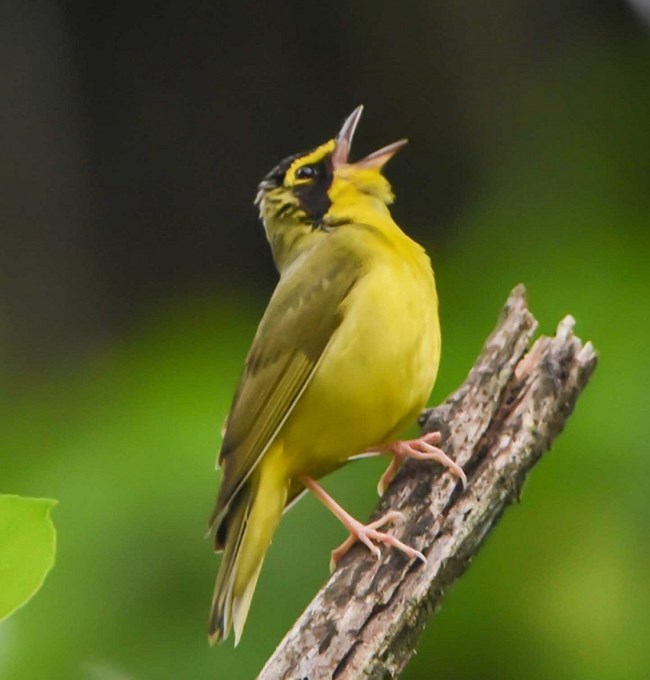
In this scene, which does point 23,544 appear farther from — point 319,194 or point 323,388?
point 319,194

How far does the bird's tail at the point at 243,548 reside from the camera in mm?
2608

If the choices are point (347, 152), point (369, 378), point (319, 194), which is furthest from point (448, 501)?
point (347, 152)

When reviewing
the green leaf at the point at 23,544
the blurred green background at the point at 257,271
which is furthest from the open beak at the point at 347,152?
the green leaf at the point at 23,544

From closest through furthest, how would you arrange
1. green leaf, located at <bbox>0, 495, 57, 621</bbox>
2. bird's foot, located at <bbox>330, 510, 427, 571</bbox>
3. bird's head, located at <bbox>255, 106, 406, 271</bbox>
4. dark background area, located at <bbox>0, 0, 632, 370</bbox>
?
green leaf, located at <bbox>0, 495, 57, 621</bbox> < bird's foot, located at <bbox>330, 510, 427, 571</bbox> < bird's head, located at <bbox>255, 106, 406, 271</bbox> < dark background area, located at <bbox>0, 0, 632, 370</bbox>

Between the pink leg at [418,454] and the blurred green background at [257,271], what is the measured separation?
0.09m

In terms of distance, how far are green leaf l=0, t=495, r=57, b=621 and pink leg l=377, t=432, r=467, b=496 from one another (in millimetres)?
1336

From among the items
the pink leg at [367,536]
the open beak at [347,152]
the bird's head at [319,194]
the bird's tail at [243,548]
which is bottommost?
the bird's tail at [243,548]

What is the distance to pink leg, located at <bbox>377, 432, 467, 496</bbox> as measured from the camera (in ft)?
8.34

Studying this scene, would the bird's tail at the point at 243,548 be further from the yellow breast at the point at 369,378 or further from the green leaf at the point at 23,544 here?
the green leaf at the point at 23,544

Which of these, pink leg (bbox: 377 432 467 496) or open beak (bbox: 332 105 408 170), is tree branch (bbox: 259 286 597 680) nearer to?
pink leg (bbox: 377 432 467 496)

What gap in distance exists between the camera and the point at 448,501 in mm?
2492

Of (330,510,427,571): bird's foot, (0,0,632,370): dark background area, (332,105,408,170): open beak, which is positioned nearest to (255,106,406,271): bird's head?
(332,105,408,170): open beak

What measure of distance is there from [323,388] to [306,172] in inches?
30.2

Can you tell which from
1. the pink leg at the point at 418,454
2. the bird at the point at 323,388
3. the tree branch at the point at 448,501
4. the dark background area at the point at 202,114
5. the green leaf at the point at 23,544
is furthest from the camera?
the dark background area at the point at 202,114
